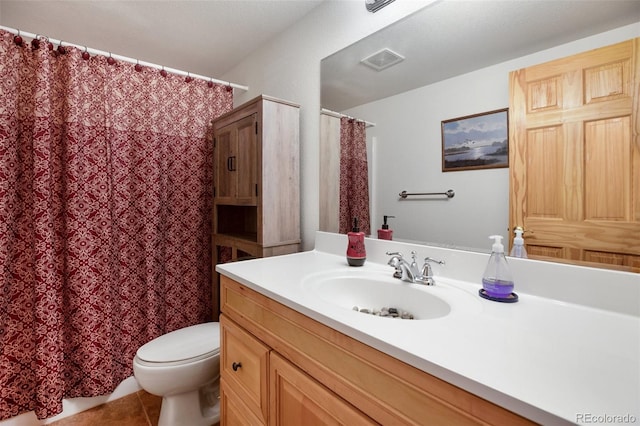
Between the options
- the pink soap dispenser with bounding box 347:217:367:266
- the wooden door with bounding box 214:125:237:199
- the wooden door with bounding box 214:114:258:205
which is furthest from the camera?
the wooden door with bounding box 214:125:237:199

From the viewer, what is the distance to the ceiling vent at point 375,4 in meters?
1.21

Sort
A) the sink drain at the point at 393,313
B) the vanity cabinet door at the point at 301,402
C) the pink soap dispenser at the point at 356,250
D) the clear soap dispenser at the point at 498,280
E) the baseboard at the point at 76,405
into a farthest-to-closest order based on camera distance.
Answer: the baseboard at the point at 76,405 < the pink soap dispenser at the point at 356,250 < the sink drain at the point at 393,313 < the clear soap dispenser at the point at 498,280 < the vanity cabinet door at the point at 301,402

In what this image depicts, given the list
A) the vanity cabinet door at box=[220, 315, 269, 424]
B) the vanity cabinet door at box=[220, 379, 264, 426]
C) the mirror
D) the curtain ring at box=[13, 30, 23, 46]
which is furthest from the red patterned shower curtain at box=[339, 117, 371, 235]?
the curtain ring at box=[13, 30, 23, 46]

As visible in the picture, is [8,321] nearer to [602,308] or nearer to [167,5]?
[167,5]

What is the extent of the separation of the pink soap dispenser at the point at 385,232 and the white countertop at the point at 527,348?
388mm

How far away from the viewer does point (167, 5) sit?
59.7 inches

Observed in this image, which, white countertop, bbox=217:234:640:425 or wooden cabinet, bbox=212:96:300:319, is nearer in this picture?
white countertop, bbox=217:234:640:425

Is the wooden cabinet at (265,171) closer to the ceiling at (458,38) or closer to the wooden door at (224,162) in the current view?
the wooden door at (224,162)

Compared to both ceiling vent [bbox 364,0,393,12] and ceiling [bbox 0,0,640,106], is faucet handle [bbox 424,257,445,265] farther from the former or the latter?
Result: ceiling vent [bbox 364,0,393,12]

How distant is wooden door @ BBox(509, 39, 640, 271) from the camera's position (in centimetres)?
73

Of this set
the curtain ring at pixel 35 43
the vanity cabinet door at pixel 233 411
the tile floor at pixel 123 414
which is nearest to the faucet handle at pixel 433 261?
the vanity cabinet door at pixel 233 411

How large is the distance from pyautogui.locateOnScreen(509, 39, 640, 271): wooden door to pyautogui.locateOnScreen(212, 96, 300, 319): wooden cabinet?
1.01 metres

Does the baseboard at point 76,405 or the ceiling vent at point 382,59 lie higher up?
the ceiling vent at point 382,59

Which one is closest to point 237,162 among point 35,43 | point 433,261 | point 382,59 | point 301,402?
point 382,59
